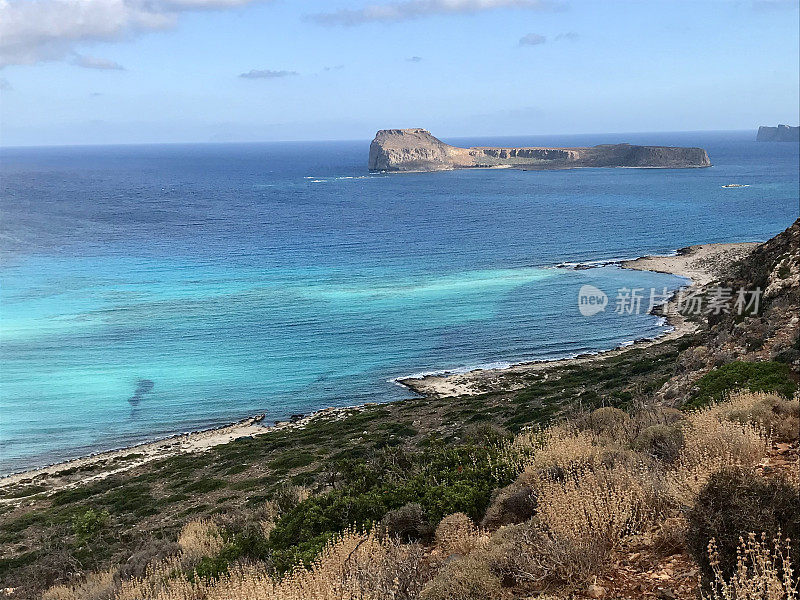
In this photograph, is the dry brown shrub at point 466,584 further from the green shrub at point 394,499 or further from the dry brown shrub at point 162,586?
the dry brown shrub at point 162,586

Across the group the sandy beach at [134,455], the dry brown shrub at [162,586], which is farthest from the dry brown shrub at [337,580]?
the sandy beach at [134,455]

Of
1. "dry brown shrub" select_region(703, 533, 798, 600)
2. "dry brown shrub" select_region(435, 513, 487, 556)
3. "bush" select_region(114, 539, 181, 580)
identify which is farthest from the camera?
"bush" select_region(114, 539, 181, 580)

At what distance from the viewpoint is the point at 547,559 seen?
5.97m

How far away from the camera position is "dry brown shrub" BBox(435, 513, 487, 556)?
729cm

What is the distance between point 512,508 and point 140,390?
34.1 m

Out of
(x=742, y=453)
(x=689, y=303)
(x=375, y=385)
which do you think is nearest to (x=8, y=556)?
(x=742, y=453)

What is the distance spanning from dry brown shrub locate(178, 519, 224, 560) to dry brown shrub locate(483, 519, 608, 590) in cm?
603

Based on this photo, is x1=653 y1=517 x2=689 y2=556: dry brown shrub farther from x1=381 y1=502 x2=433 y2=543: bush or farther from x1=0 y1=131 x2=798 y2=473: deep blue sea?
x1=0 y1=131 x2=798 y2=473: deep blue sea

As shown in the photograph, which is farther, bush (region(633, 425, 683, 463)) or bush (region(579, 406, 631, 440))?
bush (region(579, 406, 631, 440))

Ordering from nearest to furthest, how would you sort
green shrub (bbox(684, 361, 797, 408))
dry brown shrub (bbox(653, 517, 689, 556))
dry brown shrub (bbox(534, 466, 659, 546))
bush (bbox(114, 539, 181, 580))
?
dry brown shrub (bbox(653, 517, 689, 556)) < dry brown shrub (bbox(534, 466, 659, 546)) < bush (bbox(114, 539, 181, 580)) < green shrub (bbox(684, 361, 797, 408))

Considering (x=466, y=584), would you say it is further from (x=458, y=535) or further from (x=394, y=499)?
(x=394, y=499)

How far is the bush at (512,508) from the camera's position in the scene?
810 cm

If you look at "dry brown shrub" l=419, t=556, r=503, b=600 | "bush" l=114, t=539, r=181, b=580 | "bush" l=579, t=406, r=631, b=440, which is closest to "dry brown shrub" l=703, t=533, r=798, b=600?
"dry brown shrub" l=419, t=556, r=503, b=600

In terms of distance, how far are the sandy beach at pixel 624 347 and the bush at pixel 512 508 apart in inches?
1025
